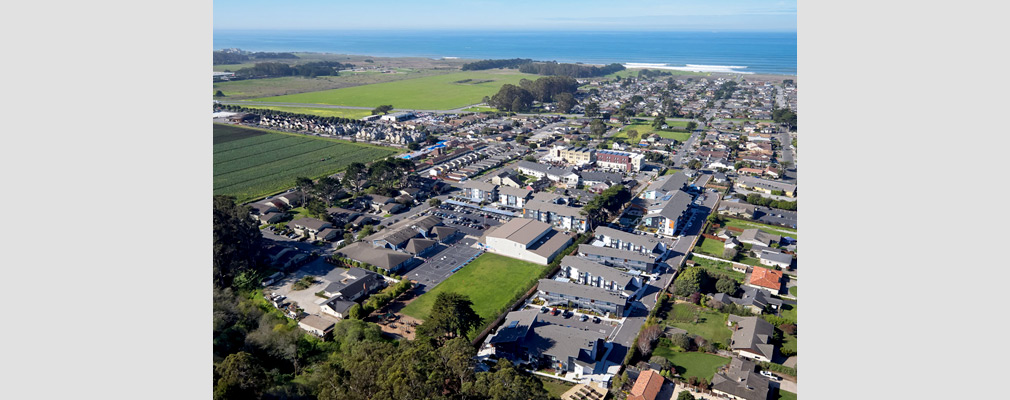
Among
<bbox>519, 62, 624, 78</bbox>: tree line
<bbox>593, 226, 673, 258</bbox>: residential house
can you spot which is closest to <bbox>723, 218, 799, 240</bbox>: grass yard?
<bbox>593, 226, 673, 258</bbox>: residential house

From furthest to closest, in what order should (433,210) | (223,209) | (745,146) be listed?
1. (745,146)
2. (433,210)
3. (223,209)

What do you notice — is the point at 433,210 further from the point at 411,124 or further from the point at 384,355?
the point at 411,124

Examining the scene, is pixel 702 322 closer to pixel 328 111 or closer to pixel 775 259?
pixel 775 259

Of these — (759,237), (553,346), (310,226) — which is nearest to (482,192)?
(310,226)

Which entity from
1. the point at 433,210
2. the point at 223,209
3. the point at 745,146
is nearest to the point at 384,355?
the point at 223,209

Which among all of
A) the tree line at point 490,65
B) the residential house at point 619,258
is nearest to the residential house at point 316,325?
the residential house at point 619,258

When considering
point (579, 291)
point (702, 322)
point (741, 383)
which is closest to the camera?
point (741, 383)
